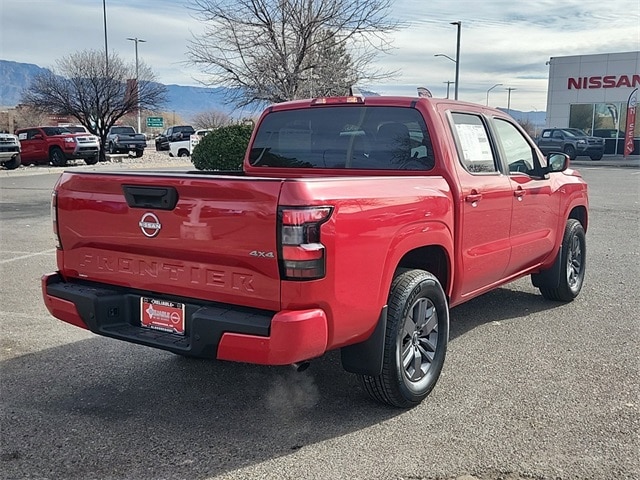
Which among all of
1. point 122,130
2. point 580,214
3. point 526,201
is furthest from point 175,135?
point 526,201

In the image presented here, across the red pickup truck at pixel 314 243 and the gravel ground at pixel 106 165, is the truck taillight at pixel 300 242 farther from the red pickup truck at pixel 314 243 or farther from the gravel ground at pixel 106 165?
the gravel ground at pixel 106 165

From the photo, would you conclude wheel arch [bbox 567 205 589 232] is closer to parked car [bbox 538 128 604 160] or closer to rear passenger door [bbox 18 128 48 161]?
rear passenger door [bbox 18 128 48 161]

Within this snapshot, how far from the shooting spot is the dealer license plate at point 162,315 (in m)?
3.50

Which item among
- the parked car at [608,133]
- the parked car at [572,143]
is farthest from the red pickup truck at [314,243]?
the parked car at [608,133]

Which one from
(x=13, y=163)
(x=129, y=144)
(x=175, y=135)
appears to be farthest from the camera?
(x=175, y=135)

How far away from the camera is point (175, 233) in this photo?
342 centimetres

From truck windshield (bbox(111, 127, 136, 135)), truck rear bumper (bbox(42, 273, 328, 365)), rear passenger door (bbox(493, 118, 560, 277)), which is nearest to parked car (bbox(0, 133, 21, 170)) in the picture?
truck windshield (bbox(111, 127, 136, 135))

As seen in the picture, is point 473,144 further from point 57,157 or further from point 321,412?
point 57,157

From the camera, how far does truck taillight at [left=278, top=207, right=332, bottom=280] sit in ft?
10.1

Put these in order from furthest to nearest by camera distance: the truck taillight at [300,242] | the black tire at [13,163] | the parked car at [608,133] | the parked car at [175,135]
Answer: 1. the parked car at [608,133]
2. the parked car at [175,135]
3. the black tire at [13,163]
4. the truck taillight at [300,242]

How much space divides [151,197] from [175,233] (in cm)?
25

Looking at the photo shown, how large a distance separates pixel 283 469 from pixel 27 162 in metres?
26.7

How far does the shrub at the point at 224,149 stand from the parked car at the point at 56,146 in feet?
39.5

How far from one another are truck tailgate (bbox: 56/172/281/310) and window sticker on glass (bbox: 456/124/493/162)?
204 cm
